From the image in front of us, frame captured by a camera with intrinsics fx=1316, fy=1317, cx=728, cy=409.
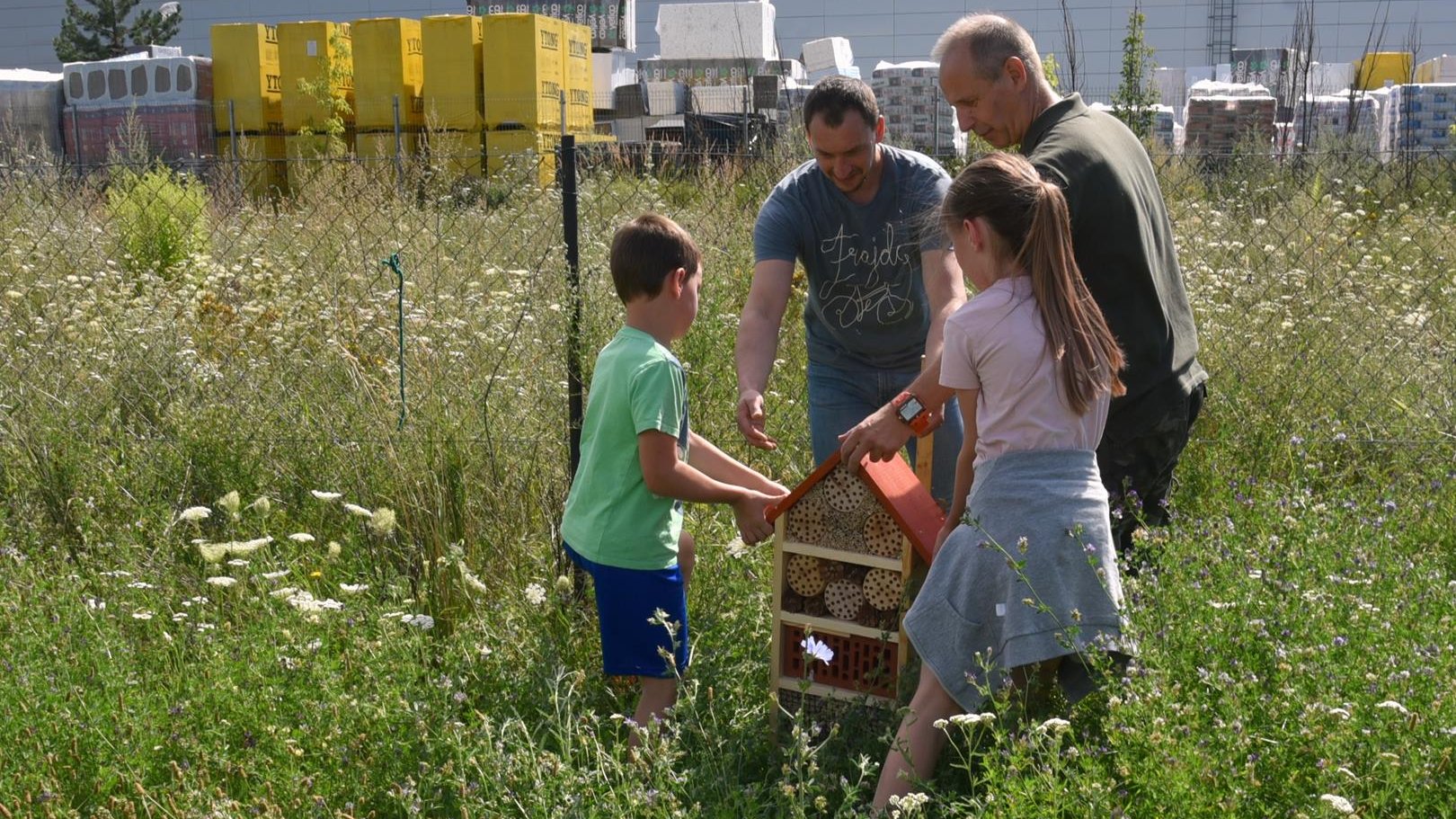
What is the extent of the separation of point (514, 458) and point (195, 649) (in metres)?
1.27

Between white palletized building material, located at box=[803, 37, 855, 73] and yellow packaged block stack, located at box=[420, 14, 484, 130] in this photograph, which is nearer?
yellow packaged block stack, located at box=[420, 14, 484, 130]

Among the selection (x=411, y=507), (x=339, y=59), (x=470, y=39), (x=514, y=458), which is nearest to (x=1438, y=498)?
(x=514, y=458)

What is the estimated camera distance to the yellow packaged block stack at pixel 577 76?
15.7 meters

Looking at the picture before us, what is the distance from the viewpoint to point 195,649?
11.5ft

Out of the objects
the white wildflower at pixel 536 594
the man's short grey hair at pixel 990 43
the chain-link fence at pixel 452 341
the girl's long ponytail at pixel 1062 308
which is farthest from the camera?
the chain-link fence at pixel 452 341

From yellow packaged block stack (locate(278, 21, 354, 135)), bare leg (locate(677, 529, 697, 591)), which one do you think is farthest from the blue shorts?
yellow packaged block stack (locate(278, 21, 354, 135))

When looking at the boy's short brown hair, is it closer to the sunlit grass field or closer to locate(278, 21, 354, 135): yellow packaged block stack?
the sunlit grass field

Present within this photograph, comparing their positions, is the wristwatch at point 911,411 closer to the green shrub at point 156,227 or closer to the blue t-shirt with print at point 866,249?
the blue t-shirt with print at point 866,249

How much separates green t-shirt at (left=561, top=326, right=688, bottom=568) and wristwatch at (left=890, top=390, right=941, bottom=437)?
513 mm

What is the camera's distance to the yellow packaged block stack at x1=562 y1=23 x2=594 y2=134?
15.7 meters

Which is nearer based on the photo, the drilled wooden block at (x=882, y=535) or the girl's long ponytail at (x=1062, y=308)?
the girl's long ponytail at (x=1062, y=308)

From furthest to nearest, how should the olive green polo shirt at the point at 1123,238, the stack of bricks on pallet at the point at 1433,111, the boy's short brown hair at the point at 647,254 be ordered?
the stack of bricks on pallet at the point at 1433,111 → the boy's short brown hair at the point at 647,254 → the olive green polo shirt at the point at 1123,238

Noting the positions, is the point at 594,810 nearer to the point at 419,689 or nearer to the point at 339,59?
the point at 419,689

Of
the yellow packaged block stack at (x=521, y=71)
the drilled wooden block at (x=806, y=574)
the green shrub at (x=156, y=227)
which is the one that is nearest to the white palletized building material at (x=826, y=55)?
the yellow packaged block stack at (x=521, y=71)
